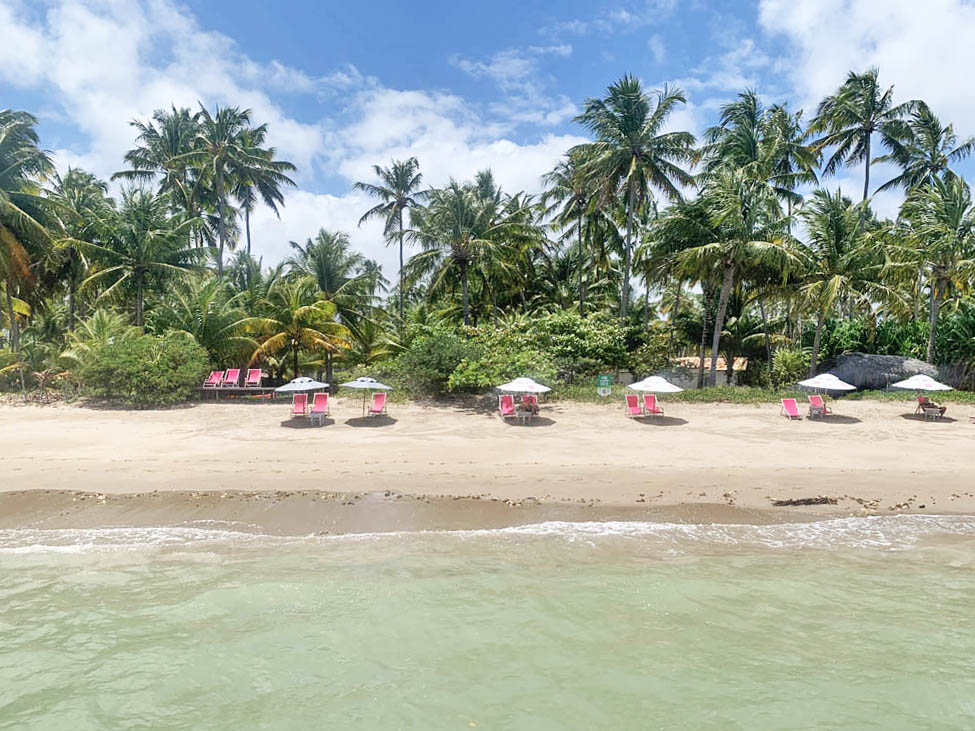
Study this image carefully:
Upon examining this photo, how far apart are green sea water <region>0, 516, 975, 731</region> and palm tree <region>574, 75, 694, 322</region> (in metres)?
20.0

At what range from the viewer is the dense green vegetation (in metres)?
20.4

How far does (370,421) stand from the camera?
1614 centimetres

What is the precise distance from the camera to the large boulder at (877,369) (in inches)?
838

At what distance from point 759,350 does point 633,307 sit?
8897 mm

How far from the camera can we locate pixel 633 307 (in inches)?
1395

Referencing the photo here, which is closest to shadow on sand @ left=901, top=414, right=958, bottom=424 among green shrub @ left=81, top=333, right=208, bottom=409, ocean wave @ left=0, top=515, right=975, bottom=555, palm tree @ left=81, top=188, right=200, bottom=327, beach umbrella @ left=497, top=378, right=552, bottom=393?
ocean wave @ left=0, top=515, right=975, bottom=555

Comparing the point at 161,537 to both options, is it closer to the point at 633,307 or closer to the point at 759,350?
the point at 759,350

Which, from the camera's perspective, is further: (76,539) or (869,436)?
(869,436)

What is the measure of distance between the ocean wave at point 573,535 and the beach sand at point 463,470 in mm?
285

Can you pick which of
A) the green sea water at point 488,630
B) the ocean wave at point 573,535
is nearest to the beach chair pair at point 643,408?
the ocean wave at point 573,535

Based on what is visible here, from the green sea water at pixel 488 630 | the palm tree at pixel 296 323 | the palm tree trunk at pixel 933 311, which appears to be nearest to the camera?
the green sea water at pixel 488 630

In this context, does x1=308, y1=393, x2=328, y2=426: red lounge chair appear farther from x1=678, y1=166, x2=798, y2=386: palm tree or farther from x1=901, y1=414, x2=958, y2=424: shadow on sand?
x1=901, y1=414, x2=958, y2=424: shadow on sand

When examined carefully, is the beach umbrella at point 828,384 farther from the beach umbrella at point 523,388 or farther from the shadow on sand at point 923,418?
the beach umbrella at point 523,388

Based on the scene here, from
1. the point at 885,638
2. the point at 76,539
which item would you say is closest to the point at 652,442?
the point at 885,638
